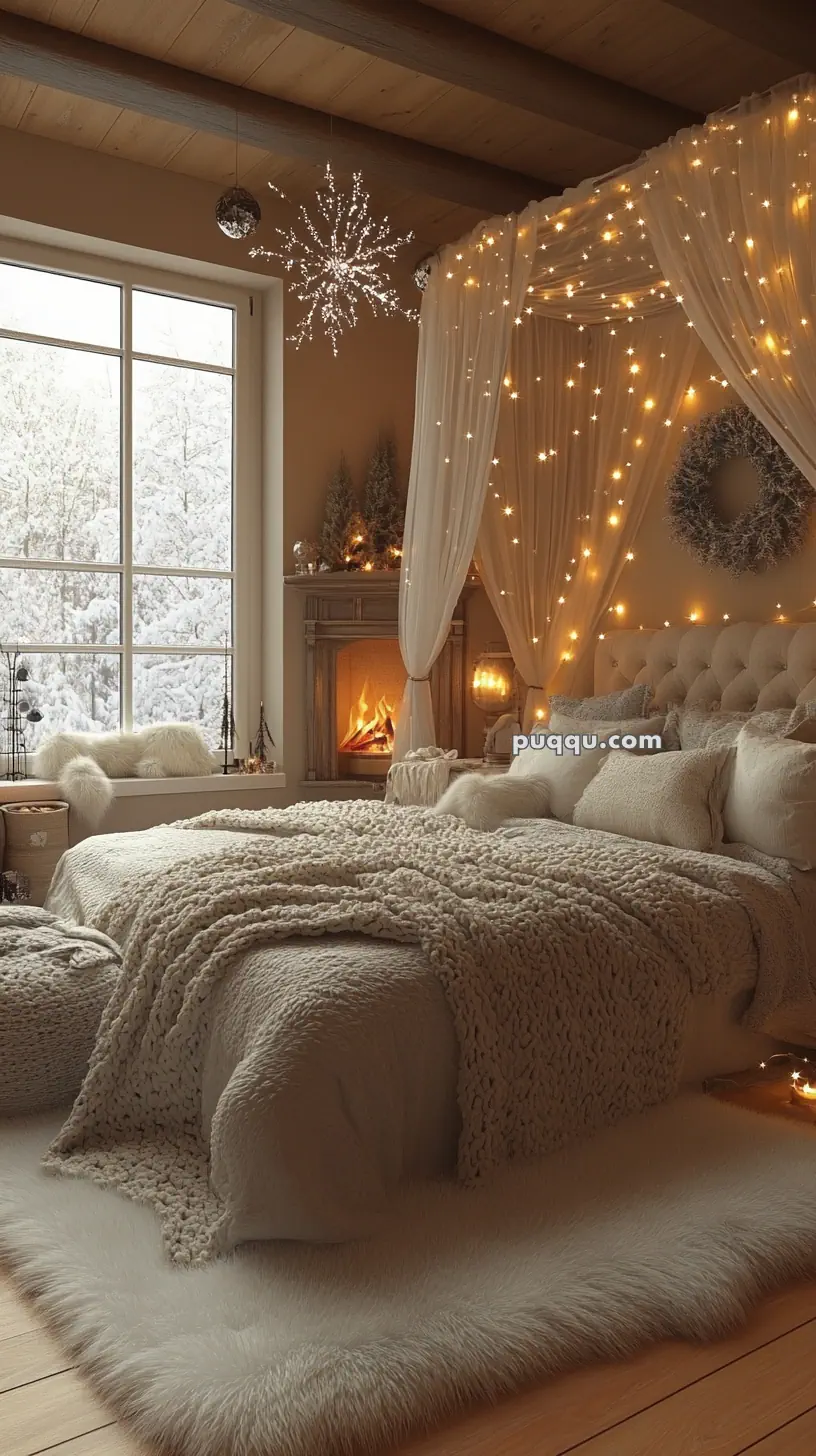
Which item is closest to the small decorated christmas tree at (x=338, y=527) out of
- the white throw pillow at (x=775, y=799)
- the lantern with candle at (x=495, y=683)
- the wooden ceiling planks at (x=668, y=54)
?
the lantern with candle at (x=495, y=683)

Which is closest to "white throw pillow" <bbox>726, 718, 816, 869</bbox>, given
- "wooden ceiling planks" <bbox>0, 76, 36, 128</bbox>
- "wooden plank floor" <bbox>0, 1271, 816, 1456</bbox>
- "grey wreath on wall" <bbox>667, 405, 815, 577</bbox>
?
"grey wreath on wall" <bbox>667, 405, 815, 577</bbox>

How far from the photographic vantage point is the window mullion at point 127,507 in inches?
214

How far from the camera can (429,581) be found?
191 inches

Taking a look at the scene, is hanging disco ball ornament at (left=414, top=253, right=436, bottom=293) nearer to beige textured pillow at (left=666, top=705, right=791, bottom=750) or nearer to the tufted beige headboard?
the tufted beige headboard

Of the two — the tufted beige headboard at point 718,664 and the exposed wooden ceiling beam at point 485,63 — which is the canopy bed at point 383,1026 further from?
the exposed wooden ceiling beam at point 485,63

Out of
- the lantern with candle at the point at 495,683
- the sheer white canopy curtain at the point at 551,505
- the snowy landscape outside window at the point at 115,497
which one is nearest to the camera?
the sheer white canopy curtain at the point at 551,505

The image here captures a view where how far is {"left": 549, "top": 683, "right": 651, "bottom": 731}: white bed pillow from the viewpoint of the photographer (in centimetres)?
443

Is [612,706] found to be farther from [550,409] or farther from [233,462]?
[233,462]

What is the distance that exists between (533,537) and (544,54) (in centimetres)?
175

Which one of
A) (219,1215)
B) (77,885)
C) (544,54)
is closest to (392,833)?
(77,885)

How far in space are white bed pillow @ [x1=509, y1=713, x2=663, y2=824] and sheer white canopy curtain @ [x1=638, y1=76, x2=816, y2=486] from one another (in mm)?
1142

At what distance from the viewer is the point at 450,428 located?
185 inches

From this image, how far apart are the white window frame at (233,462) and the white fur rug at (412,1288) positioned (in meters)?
3.32

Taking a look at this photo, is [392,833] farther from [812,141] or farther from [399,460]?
[399,460]
